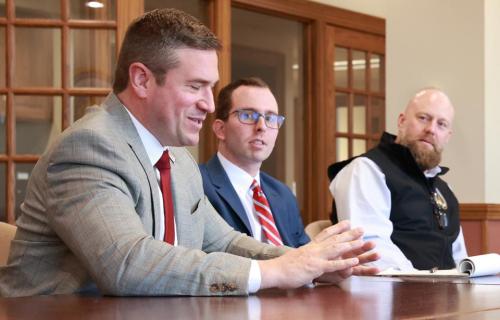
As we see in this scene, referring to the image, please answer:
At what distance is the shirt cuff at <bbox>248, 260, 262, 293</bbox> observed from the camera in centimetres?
174

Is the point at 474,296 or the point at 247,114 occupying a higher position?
the point at 247,114

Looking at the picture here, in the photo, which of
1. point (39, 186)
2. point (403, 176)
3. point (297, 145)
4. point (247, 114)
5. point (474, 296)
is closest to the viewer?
point (474, 296)

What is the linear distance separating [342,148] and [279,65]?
2.23 m

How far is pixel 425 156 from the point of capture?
4.00 meters

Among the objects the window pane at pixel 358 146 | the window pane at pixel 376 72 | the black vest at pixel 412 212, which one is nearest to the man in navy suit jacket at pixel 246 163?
the black vest at pixel 412 212

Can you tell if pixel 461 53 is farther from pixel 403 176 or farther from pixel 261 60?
pixel 261 60

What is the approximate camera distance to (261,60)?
836 cm

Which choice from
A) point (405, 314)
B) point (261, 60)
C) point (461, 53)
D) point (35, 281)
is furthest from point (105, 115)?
point (261, 60)

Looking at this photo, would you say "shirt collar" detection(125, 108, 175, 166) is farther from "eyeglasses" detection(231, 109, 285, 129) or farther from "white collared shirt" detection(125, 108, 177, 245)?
"eyeglasses" detection(231, 109, 285, 129)

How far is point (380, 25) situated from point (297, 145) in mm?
1562

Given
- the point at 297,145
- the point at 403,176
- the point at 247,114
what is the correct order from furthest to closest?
the point at 297,145 < the point at 403,176 < the point at 247,114

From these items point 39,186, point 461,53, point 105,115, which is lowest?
point 39,186

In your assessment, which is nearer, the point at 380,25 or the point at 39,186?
the point at 39,186

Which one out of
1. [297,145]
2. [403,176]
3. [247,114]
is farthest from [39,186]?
[297,145]
